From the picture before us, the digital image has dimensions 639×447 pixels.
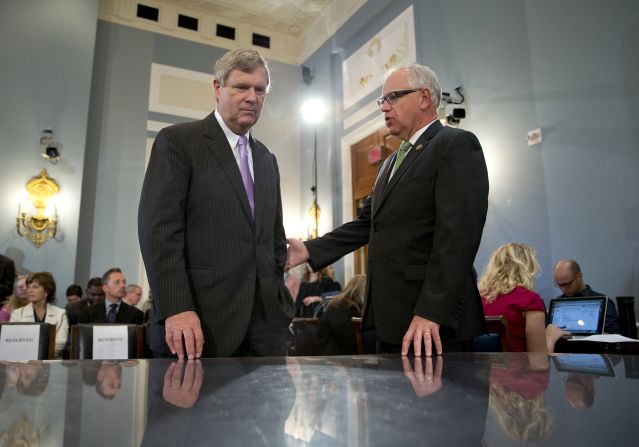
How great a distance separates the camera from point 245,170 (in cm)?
141

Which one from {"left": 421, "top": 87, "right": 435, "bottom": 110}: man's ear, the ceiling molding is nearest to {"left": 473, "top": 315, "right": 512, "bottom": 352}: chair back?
{"left": 421, "top": 87, "right": 435, "bottom": 110}: man's ear

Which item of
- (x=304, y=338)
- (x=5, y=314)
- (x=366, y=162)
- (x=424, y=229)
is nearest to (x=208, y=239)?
(x=424, y=229)

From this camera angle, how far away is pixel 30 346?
2168 millimetres

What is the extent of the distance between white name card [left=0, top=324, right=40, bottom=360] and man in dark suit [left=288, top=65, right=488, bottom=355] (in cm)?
156

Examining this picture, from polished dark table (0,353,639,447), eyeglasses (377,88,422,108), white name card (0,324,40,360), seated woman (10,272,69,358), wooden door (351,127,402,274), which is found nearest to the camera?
polished dark table (0,353,639,447)

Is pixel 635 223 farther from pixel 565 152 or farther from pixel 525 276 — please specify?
pixel 525 276

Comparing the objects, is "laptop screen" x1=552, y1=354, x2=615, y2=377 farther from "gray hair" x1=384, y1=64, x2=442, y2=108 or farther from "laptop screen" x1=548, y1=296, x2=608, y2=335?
"laptop screen" x1=548, y1=296, x2=608, y2=335

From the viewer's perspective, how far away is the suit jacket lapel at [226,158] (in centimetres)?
131

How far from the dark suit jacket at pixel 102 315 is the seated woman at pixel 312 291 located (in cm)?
183

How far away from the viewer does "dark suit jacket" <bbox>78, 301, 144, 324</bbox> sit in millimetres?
4230

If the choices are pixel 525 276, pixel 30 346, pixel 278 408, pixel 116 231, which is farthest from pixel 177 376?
pixel 116 231

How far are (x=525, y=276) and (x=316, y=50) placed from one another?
259 inches

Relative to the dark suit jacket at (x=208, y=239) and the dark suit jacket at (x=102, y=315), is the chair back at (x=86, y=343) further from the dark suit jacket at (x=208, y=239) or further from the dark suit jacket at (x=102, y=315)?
the dark suit jacket at (x=102, y=315)

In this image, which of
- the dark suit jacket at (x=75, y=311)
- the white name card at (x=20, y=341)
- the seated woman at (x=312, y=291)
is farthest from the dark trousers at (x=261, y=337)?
the seated woman at (x=312, y=291)
